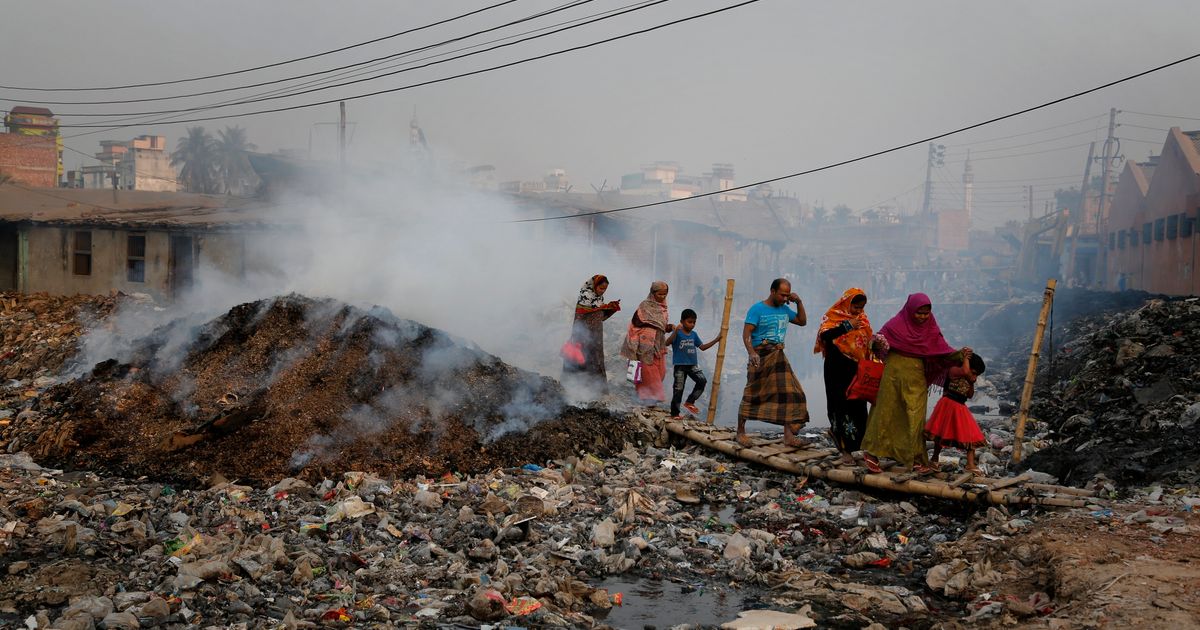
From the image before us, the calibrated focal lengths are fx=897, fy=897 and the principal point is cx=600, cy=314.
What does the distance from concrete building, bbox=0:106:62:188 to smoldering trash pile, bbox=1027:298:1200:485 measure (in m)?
36.5

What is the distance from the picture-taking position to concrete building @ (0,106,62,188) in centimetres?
3584

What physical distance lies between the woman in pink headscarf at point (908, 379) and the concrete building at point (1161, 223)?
18345 millimetres

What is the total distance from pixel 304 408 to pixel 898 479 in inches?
201

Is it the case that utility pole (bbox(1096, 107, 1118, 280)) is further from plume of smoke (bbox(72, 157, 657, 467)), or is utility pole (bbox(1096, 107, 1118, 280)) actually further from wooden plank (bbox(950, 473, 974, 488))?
wooden plank (bbox(950, 473, 974, 488))

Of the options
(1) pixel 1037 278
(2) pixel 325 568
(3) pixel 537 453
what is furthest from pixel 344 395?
(1) pixel 1037 278

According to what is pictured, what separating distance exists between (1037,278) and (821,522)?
42.5 metres

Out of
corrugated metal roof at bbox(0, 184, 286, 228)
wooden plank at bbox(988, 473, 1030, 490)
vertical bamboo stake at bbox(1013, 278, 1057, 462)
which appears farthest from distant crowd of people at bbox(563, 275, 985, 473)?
corrugated metal roof at bbox(0, 184, 286, 228)

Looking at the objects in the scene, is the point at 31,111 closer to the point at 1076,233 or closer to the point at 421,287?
the point at 421,287

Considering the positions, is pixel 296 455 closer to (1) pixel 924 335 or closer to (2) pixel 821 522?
(2) pixel 821 522

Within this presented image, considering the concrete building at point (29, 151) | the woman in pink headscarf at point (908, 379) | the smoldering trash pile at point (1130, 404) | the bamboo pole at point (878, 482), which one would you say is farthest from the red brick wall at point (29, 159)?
the woman in pink headscarf at point (908, 379)

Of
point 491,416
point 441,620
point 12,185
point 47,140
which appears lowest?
point 441,620

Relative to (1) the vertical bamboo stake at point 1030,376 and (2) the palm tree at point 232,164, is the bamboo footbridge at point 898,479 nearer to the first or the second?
(1) the vertical bamboo stake at point 1030,376

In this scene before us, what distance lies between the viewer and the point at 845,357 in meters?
7.49

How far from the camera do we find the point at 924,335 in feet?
21.8
